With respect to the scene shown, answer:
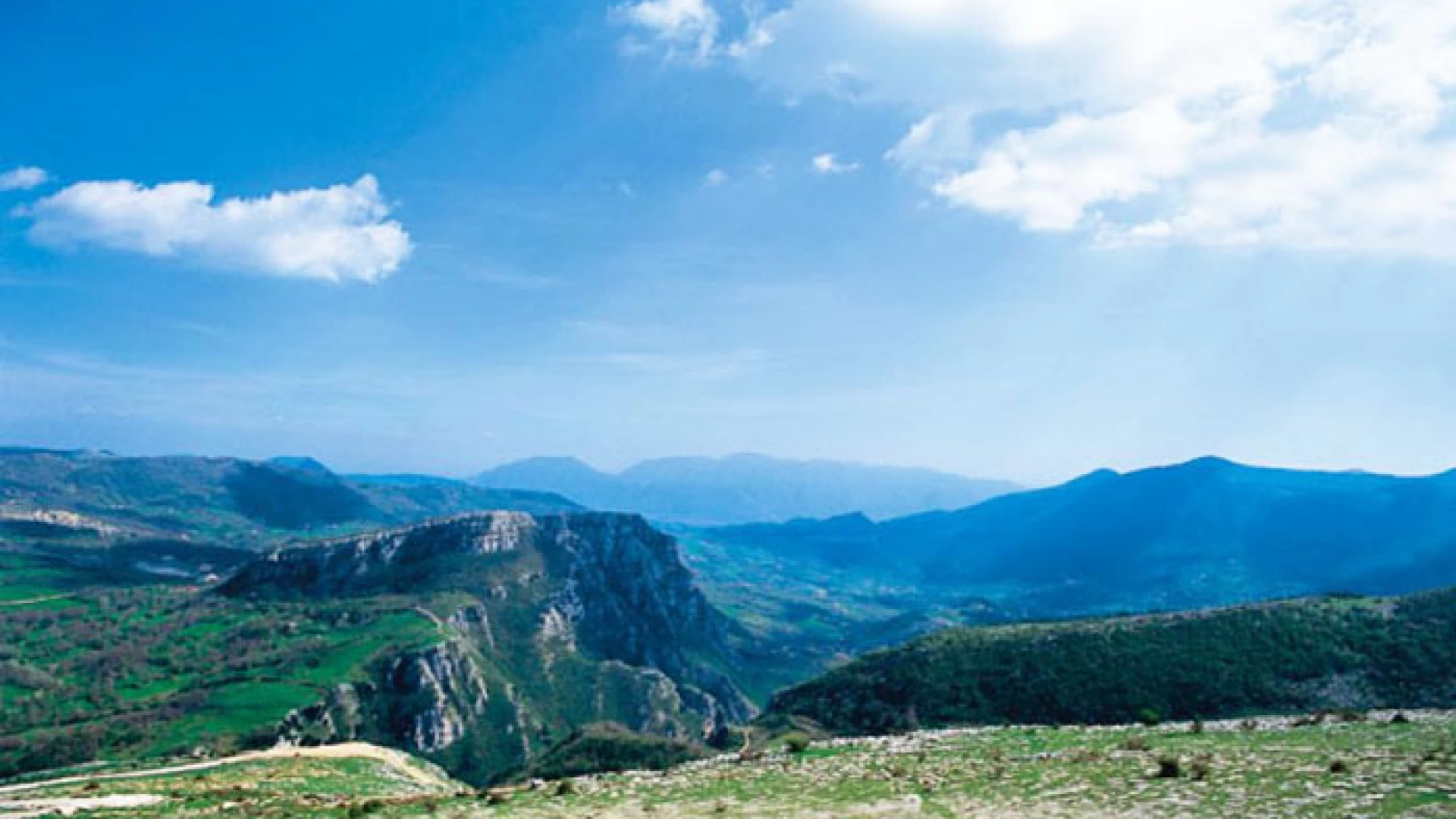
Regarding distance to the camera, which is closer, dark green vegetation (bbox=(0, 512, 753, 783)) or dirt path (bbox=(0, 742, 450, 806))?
dirt path (bbox=(0, 742, 450, 806))

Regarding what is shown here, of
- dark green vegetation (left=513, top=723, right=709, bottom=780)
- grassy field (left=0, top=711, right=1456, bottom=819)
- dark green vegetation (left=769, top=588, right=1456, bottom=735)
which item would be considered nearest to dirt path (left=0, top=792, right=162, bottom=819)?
grassy field (left=0, top=711, right=1456, bottom=819)

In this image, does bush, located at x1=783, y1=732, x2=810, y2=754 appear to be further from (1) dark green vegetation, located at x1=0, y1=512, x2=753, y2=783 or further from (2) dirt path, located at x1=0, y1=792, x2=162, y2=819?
(1) dark green vegetation, located at x1=0, y1=512, x2=753, y2=783

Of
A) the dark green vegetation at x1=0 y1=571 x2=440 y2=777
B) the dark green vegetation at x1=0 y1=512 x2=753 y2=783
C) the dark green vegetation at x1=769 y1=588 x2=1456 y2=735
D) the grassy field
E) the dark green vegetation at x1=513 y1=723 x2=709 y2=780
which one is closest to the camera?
the grassy field

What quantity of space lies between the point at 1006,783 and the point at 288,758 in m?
43.2

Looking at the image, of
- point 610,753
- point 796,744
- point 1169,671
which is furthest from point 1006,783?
point 1169,671

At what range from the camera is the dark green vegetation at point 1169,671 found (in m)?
55.5

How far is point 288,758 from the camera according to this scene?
4597 cm

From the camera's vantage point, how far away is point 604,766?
177ft

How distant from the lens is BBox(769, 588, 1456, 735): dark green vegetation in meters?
55.5

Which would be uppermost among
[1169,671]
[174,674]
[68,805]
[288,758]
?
[68,805]

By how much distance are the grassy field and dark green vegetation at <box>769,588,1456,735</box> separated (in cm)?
2707

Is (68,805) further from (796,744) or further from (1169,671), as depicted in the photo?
(1169,671)

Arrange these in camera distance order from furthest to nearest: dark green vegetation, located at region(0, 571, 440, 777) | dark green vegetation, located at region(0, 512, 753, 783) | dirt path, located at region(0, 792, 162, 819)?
dark green vegetation, located at region(0, 512, 753, 783)
dark green vegetation, located at region(0, 571, 440, 777)
dirt path, located at region(0, 792, 162, 819)

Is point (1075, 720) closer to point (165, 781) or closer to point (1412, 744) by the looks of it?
point (1412, 744)
